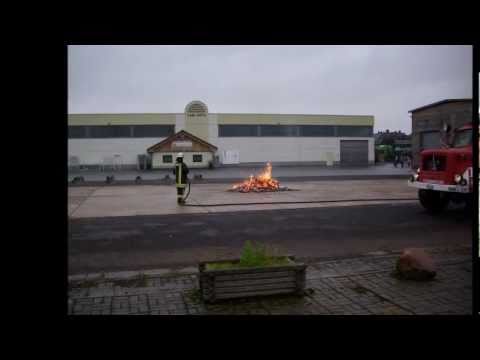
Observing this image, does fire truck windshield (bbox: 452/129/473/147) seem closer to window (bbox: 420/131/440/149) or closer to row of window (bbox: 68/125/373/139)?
window (bbox: 420/131/440/149)

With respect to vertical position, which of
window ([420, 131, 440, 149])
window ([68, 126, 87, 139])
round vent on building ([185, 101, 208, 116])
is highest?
round vent on building ([185, 101, 208, 116])

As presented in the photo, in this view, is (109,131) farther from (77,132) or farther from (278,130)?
(278,130)

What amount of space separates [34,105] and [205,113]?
1867 inches

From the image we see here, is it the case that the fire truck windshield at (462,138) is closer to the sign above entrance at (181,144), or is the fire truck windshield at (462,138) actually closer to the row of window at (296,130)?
the sign above entrance at (181,144)

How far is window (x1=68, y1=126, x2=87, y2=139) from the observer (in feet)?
159

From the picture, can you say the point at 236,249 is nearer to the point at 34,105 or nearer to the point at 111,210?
the point at 34,105

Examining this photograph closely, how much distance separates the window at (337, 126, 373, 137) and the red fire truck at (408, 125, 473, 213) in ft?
139

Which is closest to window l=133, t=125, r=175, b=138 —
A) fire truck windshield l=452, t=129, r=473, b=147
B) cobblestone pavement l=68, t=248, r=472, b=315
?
fire truck windshield l=452, t=129, r=473, b=147

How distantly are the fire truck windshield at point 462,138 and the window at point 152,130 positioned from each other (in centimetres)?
4001

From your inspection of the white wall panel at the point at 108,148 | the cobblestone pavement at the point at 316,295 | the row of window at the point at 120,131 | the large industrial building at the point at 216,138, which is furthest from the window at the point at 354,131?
the cobblestone pavement at the point at 316,295

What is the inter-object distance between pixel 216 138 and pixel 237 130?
286cm

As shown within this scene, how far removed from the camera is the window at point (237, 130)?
51594mm

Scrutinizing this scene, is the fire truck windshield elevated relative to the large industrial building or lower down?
lower down

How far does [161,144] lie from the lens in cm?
4600
